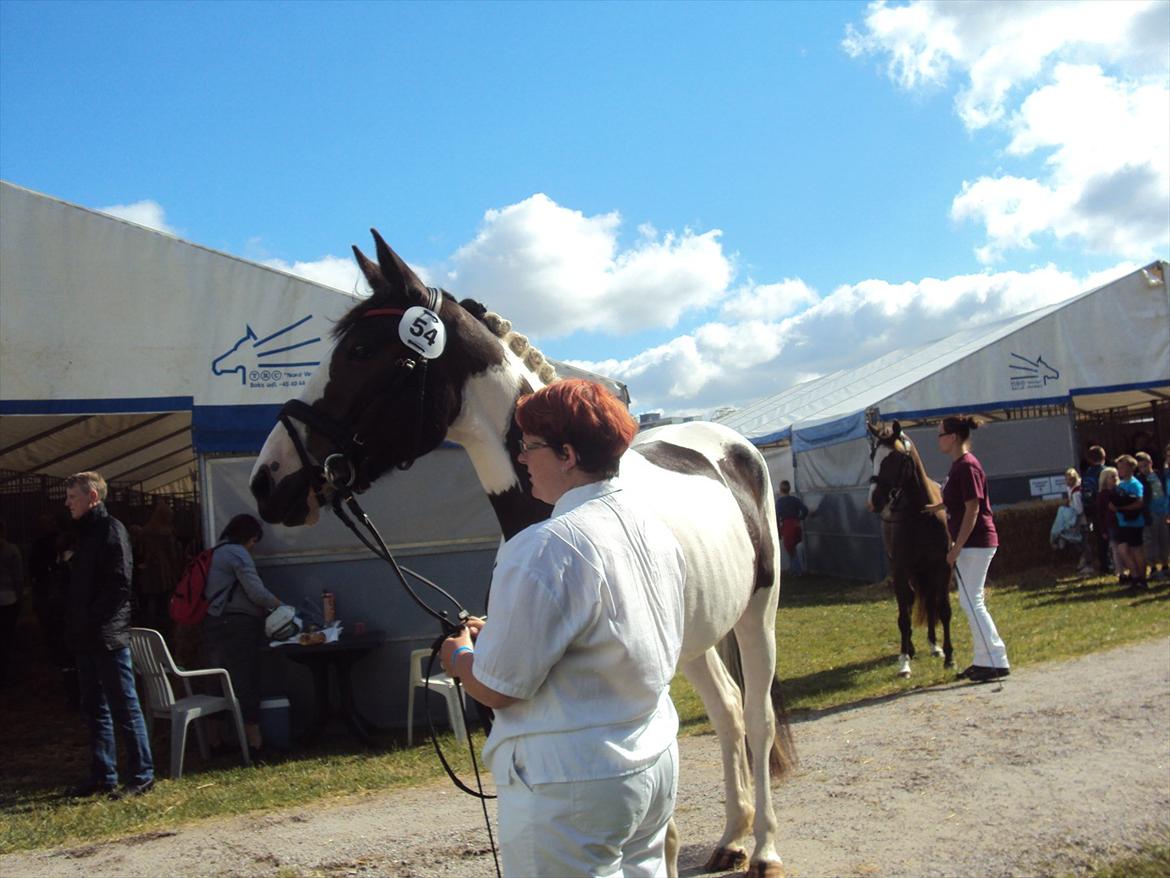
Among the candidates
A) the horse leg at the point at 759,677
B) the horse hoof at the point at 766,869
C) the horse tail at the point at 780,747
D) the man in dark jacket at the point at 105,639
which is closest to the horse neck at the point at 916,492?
the horse tail at the point at 780,747

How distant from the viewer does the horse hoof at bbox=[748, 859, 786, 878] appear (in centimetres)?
376

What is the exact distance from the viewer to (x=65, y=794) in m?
6.48

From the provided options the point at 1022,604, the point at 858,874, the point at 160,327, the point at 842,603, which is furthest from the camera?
the point at 842,603

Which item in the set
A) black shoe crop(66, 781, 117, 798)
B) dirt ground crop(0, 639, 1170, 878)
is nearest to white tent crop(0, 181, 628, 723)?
black shoe crop(66, 781, 117, 798)

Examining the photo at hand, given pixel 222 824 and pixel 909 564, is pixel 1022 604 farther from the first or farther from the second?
pixel 222 824

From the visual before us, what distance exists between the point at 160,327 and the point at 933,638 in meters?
7.44

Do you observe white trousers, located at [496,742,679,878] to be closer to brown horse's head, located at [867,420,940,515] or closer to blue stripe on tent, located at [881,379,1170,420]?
brown horse's head, located at [867,420,940,515]

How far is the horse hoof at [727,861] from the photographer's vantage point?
13.0 ft

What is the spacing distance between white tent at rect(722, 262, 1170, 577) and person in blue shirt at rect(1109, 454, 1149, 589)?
114 inches

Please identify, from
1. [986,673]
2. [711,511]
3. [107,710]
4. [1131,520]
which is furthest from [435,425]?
[1131,520]

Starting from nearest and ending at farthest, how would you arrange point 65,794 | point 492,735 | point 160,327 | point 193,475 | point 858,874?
point 492,735, point 858,874, point 65,794, point 160,327, point 193,475

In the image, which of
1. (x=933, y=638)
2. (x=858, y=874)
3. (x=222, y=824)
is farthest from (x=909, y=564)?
(x=222, y=824)

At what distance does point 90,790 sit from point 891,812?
521 centimetres

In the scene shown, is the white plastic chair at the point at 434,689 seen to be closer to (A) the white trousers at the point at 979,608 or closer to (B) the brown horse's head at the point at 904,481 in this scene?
(A) the white trousers at the point at 979,608
